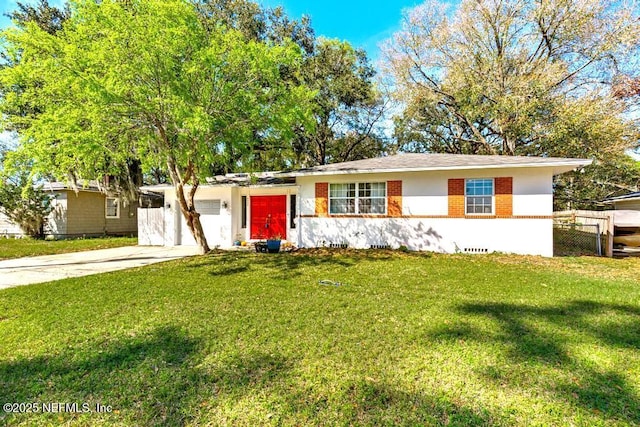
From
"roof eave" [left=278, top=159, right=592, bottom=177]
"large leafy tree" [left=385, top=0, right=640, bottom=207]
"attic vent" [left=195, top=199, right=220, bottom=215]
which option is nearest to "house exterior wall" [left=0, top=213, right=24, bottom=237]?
"attic vent" [left=195, top=199, right=220, bottom=215]

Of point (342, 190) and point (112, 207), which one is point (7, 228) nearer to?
point (112, 207)

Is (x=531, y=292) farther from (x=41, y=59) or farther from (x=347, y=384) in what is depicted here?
(x=41, y=59)

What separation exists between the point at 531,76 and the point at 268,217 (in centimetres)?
1314

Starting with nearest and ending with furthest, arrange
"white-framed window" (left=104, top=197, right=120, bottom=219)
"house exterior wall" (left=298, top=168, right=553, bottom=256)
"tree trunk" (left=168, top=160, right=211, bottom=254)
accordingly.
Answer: "house exterior wall" (left=298, top=168, right=553, bottom=256)
"tree trunk" (left=168, top=160, right=211, bottom=254)
"white-framed window" (left=104, top=197, right=120, bottom=219)

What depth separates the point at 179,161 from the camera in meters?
9.48

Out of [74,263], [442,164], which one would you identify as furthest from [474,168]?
[74,263]

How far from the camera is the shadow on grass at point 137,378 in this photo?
8.53 feet

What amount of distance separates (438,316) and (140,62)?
27.0 ft

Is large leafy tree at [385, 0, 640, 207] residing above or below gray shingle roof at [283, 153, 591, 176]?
above

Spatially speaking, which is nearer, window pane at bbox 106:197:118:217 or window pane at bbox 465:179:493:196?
window pane at bbox 465:179:493:196

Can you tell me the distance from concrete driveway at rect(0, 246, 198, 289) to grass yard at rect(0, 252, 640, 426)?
139 centimetres

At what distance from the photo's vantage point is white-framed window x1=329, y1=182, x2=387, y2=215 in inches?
461

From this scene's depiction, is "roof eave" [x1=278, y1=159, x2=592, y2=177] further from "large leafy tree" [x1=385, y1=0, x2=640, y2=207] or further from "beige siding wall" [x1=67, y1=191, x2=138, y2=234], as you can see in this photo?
"beige siding wall" [x1=67, y1=191, x2=138, y2=234]

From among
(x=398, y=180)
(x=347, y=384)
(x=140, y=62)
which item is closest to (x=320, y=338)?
(x=347, y=384)
